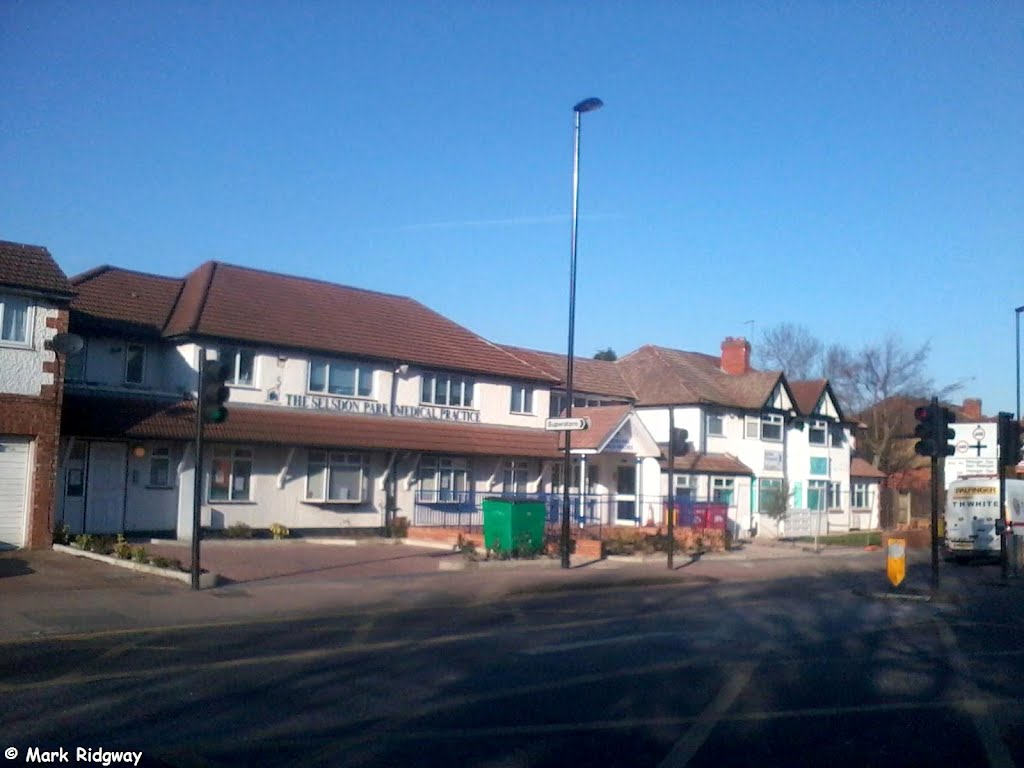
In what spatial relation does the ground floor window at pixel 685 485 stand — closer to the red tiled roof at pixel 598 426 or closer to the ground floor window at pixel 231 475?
the red tiled roof at pixel 598 426

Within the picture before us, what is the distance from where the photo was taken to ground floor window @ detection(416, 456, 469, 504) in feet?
110

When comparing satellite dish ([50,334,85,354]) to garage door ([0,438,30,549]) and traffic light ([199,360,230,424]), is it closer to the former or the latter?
garage door ([0,438,30,549])

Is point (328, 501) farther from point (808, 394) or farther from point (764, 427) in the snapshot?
point (808, 394)

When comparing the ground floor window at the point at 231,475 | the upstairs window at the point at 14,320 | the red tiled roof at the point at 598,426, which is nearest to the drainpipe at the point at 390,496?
the ground floor window at the point at 231,475

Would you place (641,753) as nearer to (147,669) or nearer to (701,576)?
(147,669)

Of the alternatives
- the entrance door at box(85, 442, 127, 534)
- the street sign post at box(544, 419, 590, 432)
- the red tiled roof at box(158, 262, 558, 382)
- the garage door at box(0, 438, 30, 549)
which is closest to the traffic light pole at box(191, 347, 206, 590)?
the garage door at box(0, 438, 30, 549)

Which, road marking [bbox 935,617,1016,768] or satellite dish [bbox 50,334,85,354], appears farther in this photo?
satellite dish [bbox 50,334,85,354]

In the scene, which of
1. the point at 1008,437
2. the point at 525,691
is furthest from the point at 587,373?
the point at 525,691

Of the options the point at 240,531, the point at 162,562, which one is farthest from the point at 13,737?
the point at 240,531

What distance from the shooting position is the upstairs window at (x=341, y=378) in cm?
3189

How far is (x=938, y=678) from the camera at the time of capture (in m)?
11.0

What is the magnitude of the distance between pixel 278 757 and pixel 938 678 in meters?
7.17

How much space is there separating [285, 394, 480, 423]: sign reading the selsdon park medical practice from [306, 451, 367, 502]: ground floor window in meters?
1.49

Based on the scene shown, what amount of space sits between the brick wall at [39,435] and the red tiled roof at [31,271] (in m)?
1.59
